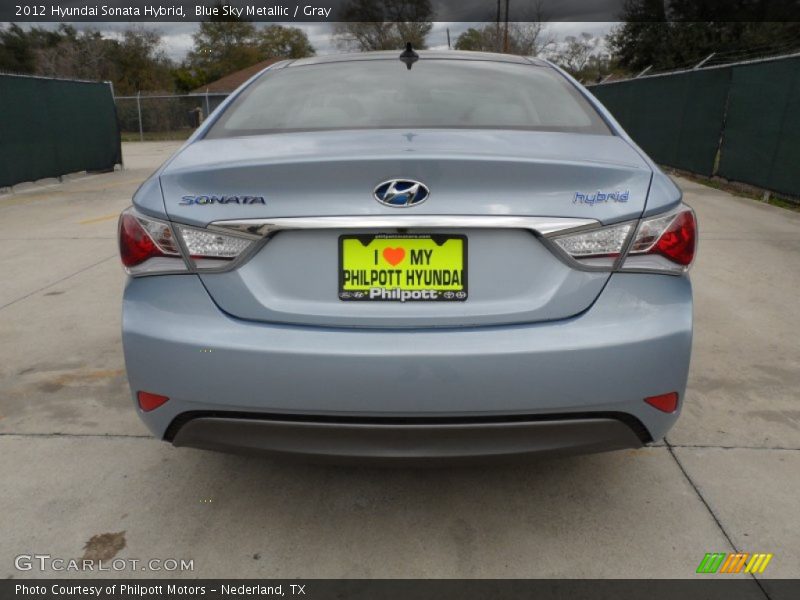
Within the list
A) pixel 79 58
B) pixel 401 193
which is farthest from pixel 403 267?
pixel 79 58

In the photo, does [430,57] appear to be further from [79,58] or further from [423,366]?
[79,58]

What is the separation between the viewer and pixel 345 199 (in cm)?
185

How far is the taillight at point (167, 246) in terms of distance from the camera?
6.27ft

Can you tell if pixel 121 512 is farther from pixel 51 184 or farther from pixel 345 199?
pixel 51 184

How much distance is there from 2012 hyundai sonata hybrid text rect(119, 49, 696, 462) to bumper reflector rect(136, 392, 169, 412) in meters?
0.01

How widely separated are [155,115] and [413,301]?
33530mm

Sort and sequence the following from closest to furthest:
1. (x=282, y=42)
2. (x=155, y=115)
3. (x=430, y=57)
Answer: (x=430, y=57)
(x=155, y=115)
(x=282, y=42)

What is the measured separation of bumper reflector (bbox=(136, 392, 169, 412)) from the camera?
2.02 metres

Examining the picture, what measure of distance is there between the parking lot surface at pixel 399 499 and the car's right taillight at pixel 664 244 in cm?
95

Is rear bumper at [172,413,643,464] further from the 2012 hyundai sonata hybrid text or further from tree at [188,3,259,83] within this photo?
tree at [188,3,259,83]

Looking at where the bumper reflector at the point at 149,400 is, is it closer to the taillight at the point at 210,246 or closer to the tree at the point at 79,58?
the taillight at the point at 210,246

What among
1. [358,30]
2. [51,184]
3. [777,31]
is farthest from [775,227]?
[358,30]

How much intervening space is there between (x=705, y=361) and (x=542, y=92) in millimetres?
1907

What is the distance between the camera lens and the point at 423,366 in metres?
1.83
